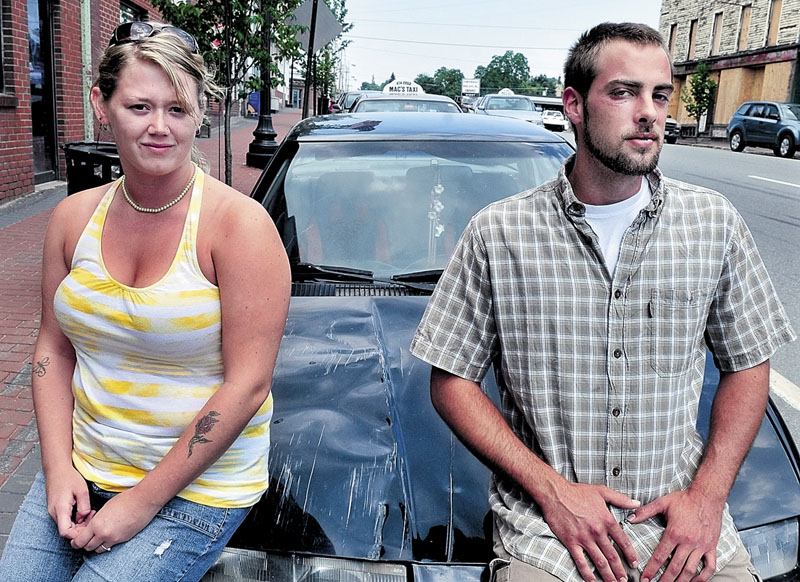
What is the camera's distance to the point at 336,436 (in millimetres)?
2215

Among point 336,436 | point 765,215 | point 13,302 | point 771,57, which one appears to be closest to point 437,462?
point 336,436

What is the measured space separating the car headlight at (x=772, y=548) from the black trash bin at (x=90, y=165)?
18.5ft

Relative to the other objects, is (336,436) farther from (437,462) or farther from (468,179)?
(468,179)

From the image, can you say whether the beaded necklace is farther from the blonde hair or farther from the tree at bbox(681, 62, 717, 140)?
the tree at bbox(681, 62, 717, 140)

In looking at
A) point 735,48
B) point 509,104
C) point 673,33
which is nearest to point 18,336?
point 509,104

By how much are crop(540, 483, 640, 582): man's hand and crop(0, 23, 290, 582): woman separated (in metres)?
0.72

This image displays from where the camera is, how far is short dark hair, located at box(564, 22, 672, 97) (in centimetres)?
200

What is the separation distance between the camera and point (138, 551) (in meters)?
1.80

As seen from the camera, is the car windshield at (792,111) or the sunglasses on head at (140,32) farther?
the car windshield at (792,111)

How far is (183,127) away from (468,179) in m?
1.82

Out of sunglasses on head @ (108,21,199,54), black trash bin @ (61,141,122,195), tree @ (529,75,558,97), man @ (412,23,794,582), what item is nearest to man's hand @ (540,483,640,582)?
man @ (412,23,794,582)

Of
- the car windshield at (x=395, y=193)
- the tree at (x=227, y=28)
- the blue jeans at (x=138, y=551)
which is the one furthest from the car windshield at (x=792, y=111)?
the blue jeans at (x=138, y=551)

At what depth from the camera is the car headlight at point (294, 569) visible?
1.82m

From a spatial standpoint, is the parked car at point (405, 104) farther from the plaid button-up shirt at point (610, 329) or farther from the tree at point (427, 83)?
the tree at point (427, 83)
